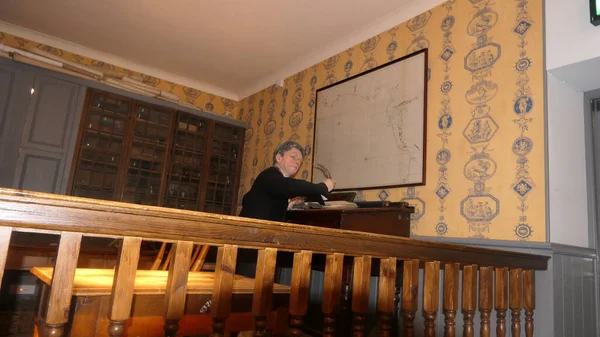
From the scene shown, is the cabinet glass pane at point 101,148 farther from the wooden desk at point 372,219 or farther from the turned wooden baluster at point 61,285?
the turned wooden baluster at point 61,285

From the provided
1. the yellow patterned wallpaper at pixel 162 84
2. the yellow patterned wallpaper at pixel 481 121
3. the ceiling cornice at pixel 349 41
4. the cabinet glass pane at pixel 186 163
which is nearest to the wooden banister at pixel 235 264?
the yellow patterned wallpaper at pixel 481 121

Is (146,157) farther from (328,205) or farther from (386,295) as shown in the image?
(386,295)

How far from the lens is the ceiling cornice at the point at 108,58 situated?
13.8 feet

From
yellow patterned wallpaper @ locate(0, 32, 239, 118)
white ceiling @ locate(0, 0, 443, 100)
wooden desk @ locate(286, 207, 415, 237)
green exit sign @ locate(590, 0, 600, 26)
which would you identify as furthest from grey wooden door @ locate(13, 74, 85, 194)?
green exit sign @ locate(590, 0, 600, 26)

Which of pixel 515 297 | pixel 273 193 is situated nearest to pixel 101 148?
pixel 273 193

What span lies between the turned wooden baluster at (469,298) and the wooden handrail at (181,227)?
190 mm

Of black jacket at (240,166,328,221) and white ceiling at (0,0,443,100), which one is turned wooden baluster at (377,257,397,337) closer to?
black jacket at (240,166,328,221)

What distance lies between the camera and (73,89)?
396 centimetres

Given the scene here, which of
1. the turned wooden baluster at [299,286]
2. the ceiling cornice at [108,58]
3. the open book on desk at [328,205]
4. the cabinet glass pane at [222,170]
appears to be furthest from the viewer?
the cabinet glass pane at [222,170]

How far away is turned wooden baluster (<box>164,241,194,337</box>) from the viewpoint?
931mm

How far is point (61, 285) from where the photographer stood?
800 mm

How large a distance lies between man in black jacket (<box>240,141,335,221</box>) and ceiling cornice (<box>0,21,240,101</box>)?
9.96 ft

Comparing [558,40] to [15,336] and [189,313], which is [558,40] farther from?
[15,336]

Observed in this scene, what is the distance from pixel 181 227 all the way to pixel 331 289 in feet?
1.79
